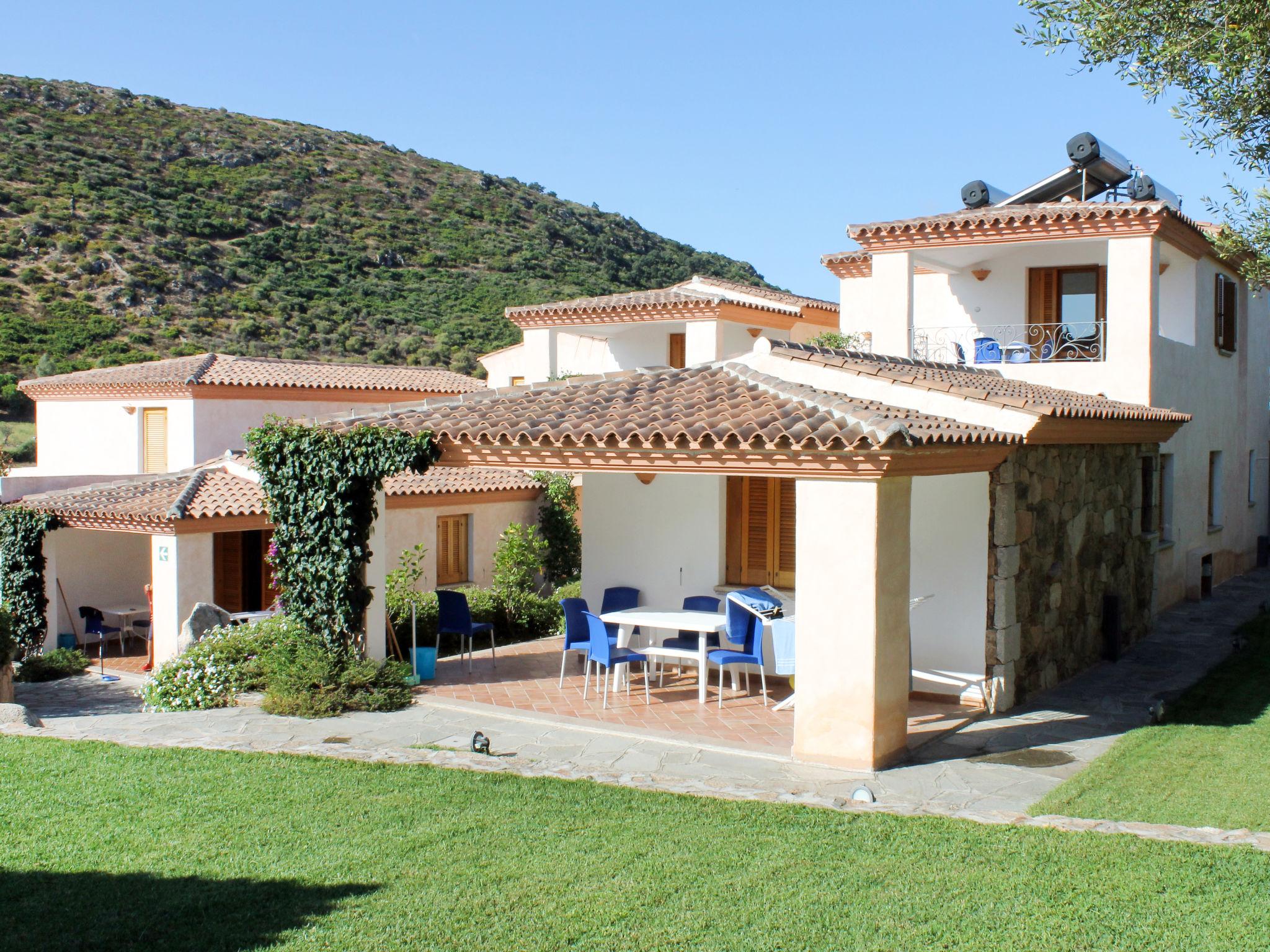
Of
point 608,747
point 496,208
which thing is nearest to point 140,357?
point 496,208

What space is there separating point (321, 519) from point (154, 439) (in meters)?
14.4

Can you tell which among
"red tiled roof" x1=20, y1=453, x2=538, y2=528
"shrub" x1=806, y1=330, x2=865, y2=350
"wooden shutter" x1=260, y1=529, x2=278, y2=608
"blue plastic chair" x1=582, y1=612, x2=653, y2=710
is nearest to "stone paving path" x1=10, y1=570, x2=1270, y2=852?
"blue plastic chair" x1=582, y1=612, x2=653, y2=710

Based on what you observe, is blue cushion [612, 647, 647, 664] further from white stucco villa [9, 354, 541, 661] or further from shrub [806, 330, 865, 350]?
shrub [806, 330, 865, 350]

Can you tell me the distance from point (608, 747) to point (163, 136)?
57714mm

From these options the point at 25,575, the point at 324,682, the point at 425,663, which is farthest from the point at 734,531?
the point at 25,575

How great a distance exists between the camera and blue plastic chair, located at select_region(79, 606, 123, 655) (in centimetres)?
1797

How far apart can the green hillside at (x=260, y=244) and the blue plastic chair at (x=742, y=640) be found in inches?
1317

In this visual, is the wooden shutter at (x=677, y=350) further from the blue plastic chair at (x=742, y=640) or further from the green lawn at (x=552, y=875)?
the green lawn at (x=552, y=875)

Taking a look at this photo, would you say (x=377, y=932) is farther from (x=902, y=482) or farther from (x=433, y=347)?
(x=433, y=347)

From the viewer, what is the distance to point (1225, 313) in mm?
20266

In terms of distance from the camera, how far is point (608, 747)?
31.9ft

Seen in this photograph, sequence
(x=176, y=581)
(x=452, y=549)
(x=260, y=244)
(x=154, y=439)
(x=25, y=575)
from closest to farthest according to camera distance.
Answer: (x=176, y=581), (x=25, y=575), (x=452, y=549), (x=154, y=439), (x=260, y=244)

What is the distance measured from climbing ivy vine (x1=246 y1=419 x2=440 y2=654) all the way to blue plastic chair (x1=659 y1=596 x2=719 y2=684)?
3463 millimetres

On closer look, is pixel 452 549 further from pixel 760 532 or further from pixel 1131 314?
pixel 1131 314
